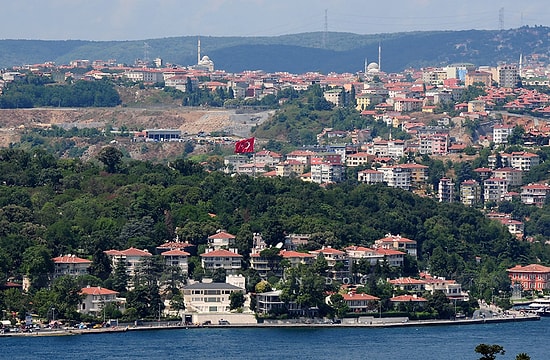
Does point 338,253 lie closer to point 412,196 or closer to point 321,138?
point 412,196

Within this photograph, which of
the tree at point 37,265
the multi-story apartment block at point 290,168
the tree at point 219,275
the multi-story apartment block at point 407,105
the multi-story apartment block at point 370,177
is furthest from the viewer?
the multi-story apartment block at point 407,105

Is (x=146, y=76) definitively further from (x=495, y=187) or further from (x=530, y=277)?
(x=530, y=277)

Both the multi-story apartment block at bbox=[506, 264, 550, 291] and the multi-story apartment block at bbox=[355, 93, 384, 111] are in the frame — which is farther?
the multi-story apartment block at bbox=[355, 93, 384, 111]

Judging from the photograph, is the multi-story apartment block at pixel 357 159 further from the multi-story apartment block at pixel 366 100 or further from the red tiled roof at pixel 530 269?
the red tiled roof at pixel 530 269

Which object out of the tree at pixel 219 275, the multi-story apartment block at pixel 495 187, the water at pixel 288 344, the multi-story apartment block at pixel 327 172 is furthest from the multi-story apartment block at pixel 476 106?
the water at pixel 288 344

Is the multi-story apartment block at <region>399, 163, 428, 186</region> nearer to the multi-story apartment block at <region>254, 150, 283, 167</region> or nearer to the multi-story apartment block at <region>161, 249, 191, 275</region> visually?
the multi-story apartment block at <region>254, 150, 283, 167</region>

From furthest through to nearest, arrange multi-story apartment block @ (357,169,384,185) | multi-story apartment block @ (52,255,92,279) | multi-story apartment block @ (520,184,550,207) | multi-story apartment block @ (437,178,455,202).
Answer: multi-story apartment block @ (357,169,384,185)
multi-story apartment block @ (437,178,455,202)
multi-story apartment block @ (520,184,550,207)
multi-story apartment block @ (52,255,92,279)

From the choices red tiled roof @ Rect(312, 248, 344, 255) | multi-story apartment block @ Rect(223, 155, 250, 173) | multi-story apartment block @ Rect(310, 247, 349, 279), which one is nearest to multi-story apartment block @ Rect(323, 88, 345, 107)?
multi-story apartment block @ Rect(223, 155, 250, 173)
